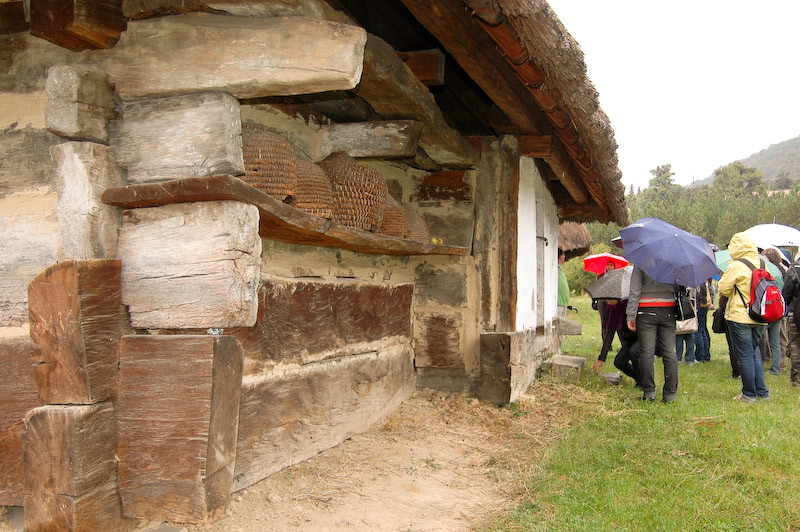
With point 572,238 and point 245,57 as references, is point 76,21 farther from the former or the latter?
point 572,238

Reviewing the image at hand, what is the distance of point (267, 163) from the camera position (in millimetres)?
2471

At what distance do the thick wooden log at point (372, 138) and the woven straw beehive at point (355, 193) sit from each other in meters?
0.30

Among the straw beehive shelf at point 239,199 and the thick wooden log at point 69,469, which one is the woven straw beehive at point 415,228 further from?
the thick wooden log at point 69,469

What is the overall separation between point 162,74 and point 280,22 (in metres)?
0.49

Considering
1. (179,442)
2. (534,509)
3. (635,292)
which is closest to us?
(179,442)

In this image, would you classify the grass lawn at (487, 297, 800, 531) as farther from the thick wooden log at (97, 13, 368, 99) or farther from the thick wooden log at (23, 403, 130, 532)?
the thick wooden log at (97, 13, 368, 99)

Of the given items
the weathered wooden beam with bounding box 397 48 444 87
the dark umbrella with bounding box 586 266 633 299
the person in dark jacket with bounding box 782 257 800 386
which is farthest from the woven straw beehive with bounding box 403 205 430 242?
the person in dark jacket with bounding box 782 257 800 386

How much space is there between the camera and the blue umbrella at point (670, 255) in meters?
4.74

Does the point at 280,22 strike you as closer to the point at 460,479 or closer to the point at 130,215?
the point at 130,215

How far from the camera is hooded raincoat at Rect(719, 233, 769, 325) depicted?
5.39m

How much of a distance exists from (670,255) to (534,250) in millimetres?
1304

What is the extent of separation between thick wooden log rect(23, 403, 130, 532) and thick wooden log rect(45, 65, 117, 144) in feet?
3.27

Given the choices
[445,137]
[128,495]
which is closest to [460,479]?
[128,495]

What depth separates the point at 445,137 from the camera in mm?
4004
